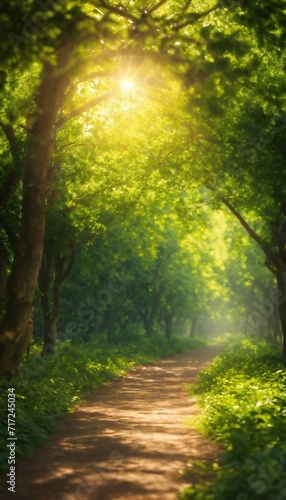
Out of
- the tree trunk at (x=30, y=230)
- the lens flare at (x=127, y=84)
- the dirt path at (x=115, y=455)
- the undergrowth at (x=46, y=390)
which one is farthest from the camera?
the lens flare at (x=127, y=84)

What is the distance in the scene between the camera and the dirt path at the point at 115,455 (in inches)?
297

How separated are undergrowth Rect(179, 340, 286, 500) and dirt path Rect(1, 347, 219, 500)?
38cm

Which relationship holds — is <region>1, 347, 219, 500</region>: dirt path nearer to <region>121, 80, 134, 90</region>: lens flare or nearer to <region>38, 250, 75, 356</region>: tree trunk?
<region>38, 250, 75, 356</region>: tree trunk

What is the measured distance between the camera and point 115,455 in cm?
943

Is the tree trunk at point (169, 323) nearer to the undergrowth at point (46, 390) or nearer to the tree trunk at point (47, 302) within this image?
the undergrowth at point (46, 390)

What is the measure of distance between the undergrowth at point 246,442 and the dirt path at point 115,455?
382mm

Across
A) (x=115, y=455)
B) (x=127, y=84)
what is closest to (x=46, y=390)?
(x=115, y=455)

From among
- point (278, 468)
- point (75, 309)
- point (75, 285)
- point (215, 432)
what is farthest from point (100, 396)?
point (75, 309)

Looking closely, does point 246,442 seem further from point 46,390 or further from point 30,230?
point 46,390

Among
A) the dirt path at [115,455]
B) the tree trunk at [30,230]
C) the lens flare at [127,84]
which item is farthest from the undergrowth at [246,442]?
the lens flare at [127,84]

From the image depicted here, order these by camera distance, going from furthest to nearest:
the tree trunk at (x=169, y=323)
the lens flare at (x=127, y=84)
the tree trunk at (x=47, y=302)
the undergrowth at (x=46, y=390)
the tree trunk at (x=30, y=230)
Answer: the tree trunk at (x=169, y=323)
the tree trunk at (x=47, y=302)
the lens flare at (x=127, y=84)
the tree trunk at (x=30, y=230)
the undergrowth at (x=46, y=390)

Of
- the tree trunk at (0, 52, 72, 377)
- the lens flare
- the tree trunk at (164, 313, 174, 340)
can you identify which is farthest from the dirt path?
the tree trunk at (164, 313, 174, 340)

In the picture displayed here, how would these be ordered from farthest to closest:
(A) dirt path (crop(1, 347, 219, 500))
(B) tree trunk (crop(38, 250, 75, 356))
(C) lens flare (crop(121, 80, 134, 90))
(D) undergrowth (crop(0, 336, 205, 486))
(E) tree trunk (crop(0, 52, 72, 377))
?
→ 1. (B) tree trunk (crop(38, 250, 75, 356))
2. (C) lens flare (crop(121, 80, 134, 90))
3. (E) tree trunk (crop(0, 52, 72, 377))
4. (D) undergrowth (crop(0, 336, 205, 486))
5. (A) dirt path (crop(1, 347, 219, 500))

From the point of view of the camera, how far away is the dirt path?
7.54 meters
